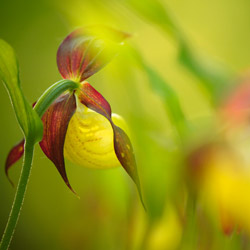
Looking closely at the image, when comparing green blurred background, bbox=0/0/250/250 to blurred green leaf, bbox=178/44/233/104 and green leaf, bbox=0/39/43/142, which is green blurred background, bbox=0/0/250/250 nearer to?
blurred green leaf, bbox=178/44/233/104

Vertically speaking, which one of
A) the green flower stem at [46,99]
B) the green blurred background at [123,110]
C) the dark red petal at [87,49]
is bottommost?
the green blurred background at [123,110]

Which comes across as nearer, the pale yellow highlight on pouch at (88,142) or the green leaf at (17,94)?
the green leaf at (17,94)

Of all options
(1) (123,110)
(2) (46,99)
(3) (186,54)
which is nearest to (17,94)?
(2) (46,99)

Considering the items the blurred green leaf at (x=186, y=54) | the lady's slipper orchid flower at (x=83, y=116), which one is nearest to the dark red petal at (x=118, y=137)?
the lady's slipper orchid flower at (x=83, y=116)

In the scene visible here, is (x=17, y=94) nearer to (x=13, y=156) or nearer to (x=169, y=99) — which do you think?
(x=13, y=156)

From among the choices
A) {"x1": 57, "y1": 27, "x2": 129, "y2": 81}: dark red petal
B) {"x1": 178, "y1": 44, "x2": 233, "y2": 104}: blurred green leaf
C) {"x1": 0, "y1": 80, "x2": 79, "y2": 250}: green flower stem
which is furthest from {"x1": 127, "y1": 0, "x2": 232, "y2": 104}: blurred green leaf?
{"x1": 0, "y1": 80, "x2": 79, "y2": 250}: green flower stem

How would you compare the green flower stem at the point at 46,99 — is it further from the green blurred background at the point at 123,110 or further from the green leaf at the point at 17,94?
the green blurred background at the point at 123,110
